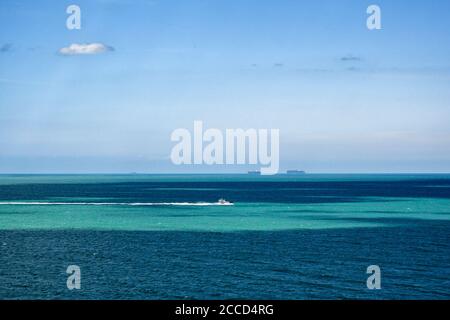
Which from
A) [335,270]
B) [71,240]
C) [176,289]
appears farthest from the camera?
[71,240]

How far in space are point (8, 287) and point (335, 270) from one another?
2148cm

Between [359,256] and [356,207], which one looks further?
[356,207]

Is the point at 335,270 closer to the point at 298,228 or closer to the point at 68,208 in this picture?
the point at 298,228

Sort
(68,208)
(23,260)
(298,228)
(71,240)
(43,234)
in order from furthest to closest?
(68,208), (298,228), (43,234), (71,240), (23,260)

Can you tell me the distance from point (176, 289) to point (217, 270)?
18.6ft

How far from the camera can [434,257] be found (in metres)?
43.4

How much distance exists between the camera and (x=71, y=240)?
5419 centimetres

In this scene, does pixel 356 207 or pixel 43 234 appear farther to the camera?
pixel 356 207
